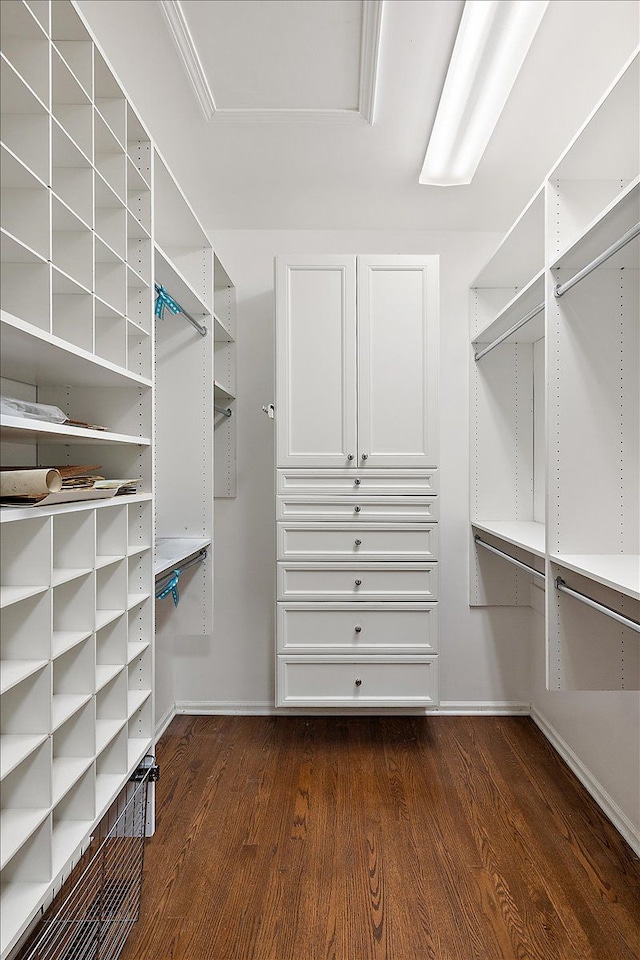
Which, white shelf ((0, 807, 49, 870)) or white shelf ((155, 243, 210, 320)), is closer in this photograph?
white shelf ((0, 807, 49, 870))

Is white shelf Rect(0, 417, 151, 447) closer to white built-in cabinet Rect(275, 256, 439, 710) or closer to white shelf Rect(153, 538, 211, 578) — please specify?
white shelf Rect(153, 538, 211, 578)

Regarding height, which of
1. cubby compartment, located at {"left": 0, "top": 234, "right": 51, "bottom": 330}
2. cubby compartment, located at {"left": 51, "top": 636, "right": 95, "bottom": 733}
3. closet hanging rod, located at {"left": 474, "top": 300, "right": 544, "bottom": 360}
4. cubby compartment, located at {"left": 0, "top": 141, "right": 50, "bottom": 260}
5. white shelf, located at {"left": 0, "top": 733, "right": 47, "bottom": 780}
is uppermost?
closet hanging rod, located at {"left": 474, "top": 300, "right": 544, "bottom": 360}

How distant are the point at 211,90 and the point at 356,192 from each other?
93cm

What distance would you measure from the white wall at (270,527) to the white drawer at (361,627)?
0.50 m

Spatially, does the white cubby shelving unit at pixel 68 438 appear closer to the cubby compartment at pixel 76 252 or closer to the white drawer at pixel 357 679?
the cubby compartment at pixel 76 252

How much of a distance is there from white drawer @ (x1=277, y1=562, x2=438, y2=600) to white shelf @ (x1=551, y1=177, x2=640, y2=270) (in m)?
1.41

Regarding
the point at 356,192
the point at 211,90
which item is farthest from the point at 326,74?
the point at 356,192

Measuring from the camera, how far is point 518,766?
2723mm

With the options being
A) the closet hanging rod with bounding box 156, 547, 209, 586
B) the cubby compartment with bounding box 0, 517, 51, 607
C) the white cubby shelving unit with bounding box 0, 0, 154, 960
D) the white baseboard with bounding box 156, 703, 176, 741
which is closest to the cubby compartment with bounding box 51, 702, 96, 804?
the white cubby shelving unit with bounding box 0, 0, 154, 960

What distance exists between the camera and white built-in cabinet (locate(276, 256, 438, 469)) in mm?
2863

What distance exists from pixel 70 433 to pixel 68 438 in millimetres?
286

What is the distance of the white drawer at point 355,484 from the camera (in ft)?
9.48

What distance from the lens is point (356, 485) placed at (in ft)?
9.50

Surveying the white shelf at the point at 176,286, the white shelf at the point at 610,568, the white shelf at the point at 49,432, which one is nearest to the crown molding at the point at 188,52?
the white shelf at the point at 176,286
